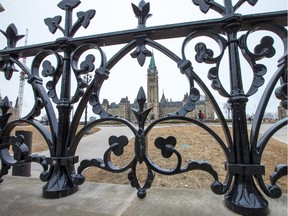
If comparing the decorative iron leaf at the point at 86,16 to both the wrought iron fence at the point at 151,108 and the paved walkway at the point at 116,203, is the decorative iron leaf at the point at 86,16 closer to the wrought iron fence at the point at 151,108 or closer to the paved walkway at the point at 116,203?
the wrought iron fence at the point at 151,108

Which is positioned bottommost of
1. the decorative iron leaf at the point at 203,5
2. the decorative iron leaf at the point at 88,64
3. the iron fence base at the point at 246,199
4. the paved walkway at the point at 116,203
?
the paved walkway at the point at 116,203

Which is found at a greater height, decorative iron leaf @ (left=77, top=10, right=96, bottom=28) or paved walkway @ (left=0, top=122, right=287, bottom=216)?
decorative iron leaf @ (left=77, top=10, right=96, bottom=28)

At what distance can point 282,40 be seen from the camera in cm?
117

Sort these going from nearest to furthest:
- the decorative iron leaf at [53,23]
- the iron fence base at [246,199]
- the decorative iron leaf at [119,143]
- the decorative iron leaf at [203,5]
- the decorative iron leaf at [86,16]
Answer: the iron fence base at [246,199], the decorative iron leaf at [119,143], the decorative iron leaf at [203,5], the decorative iron leaf at [86,16], the decorative iron leaf at [53,23]

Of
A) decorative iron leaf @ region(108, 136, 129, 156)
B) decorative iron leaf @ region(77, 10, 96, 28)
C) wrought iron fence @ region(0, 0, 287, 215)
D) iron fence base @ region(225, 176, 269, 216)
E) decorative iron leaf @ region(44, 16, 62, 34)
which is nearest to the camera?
iron fence base @ region(225, 176, 269, 216)

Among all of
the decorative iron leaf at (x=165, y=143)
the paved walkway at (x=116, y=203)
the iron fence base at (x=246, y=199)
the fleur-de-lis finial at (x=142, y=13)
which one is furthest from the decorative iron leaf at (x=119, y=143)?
the fleur-de-lis finial at (x=142, y=13)

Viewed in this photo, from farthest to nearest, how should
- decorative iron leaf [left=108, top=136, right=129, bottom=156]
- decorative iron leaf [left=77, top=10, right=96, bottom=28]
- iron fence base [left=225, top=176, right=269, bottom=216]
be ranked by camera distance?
decorative iron leaf [left=77, top=10, right=96, bottom=28] < decorative iron leaf [left=108, top=136, right=129, bottom=156] < iron fence base [left=225, top=176, right=269, bottom=216]

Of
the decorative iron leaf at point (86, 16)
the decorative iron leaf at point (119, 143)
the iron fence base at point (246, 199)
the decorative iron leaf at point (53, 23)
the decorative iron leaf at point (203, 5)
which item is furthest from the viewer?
the decorative iron leaf at point (53, 23)

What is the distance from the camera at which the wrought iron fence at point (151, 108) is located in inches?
39.8

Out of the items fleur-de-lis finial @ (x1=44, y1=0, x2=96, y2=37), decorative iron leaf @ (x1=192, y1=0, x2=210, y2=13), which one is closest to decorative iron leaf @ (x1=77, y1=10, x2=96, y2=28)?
fleur-de-lis finial @ (x1=44, y1=0, x2=96, y2=37)

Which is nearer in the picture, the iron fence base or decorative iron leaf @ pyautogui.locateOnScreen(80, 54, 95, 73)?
the iron fence base

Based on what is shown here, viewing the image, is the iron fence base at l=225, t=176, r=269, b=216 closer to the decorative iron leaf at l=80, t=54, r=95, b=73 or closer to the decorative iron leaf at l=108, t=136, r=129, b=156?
the decorative iron leaf at l=108, t=136, r=129, b=156

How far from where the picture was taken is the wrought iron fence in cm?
101

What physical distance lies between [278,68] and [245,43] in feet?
0.85
